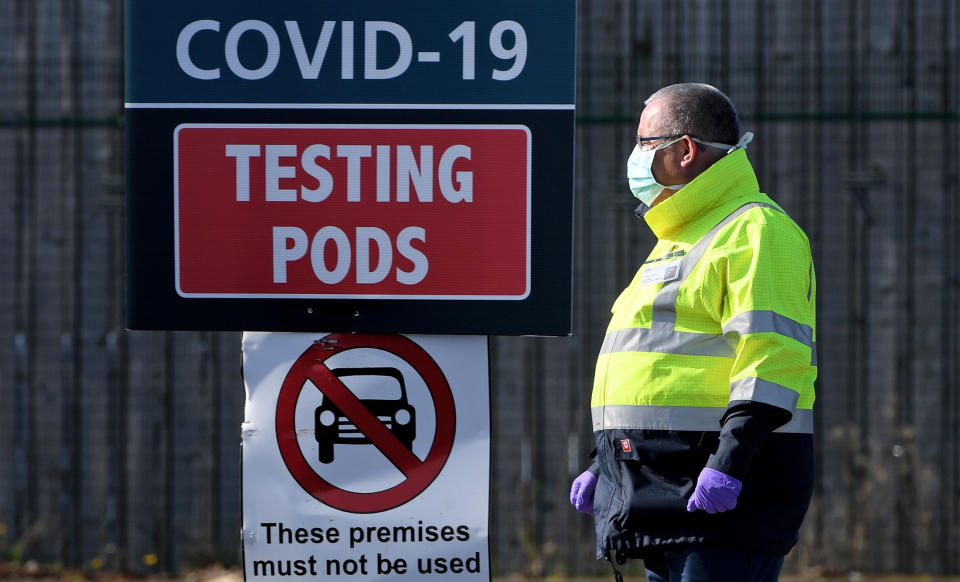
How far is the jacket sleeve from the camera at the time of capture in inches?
96.6

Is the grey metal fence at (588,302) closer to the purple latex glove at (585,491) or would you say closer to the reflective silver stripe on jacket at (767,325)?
the purple latex glove at (585,491)

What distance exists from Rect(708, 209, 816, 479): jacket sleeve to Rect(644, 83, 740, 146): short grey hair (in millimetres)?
313

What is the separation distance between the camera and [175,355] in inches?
259

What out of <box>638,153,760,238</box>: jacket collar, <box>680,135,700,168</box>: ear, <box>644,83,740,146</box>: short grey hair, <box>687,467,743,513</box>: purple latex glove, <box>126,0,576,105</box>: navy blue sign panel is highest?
<box>126,0,576,105</box>: navy blue sign panel

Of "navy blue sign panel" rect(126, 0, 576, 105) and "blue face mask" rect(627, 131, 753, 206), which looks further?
"blue face mask" rect(627, 131, 753, 206)

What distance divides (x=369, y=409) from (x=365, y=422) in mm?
34

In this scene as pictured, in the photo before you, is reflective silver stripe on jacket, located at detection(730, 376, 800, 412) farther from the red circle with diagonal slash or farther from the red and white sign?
the red circle with diagonal slash

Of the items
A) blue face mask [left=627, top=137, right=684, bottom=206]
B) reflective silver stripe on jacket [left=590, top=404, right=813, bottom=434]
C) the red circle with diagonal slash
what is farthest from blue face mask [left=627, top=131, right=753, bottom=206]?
the red circle with diagonal slash

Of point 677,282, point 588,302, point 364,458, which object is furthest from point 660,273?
point 588,302

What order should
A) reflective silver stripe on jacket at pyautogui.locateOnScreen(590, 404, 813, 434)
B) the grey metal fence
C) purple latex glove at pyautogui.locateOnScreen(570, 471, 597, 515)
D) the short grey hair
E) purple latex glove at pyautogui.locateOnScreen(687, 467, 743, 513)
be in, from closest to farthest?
purple latex glove at pyautogui.locateOnScreen(687, 467, 743, 513)
reflective silver stripe on jacket at pyautogui.locateOnScreen(590, 404, 813, 434)
the short grey hair
purple latex glove at pyautogui.locateOnScreen(570, 471, 597, 515)
the grey metal fence

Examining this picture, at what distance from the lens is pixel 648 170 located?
2.97 metres

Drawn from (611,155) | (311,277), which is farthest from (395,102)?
(611,155)

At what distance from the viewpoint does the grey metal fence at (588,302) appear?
252 inches

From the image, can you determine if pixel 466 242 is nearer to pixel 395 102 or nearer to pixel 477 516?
pixel 395 102
